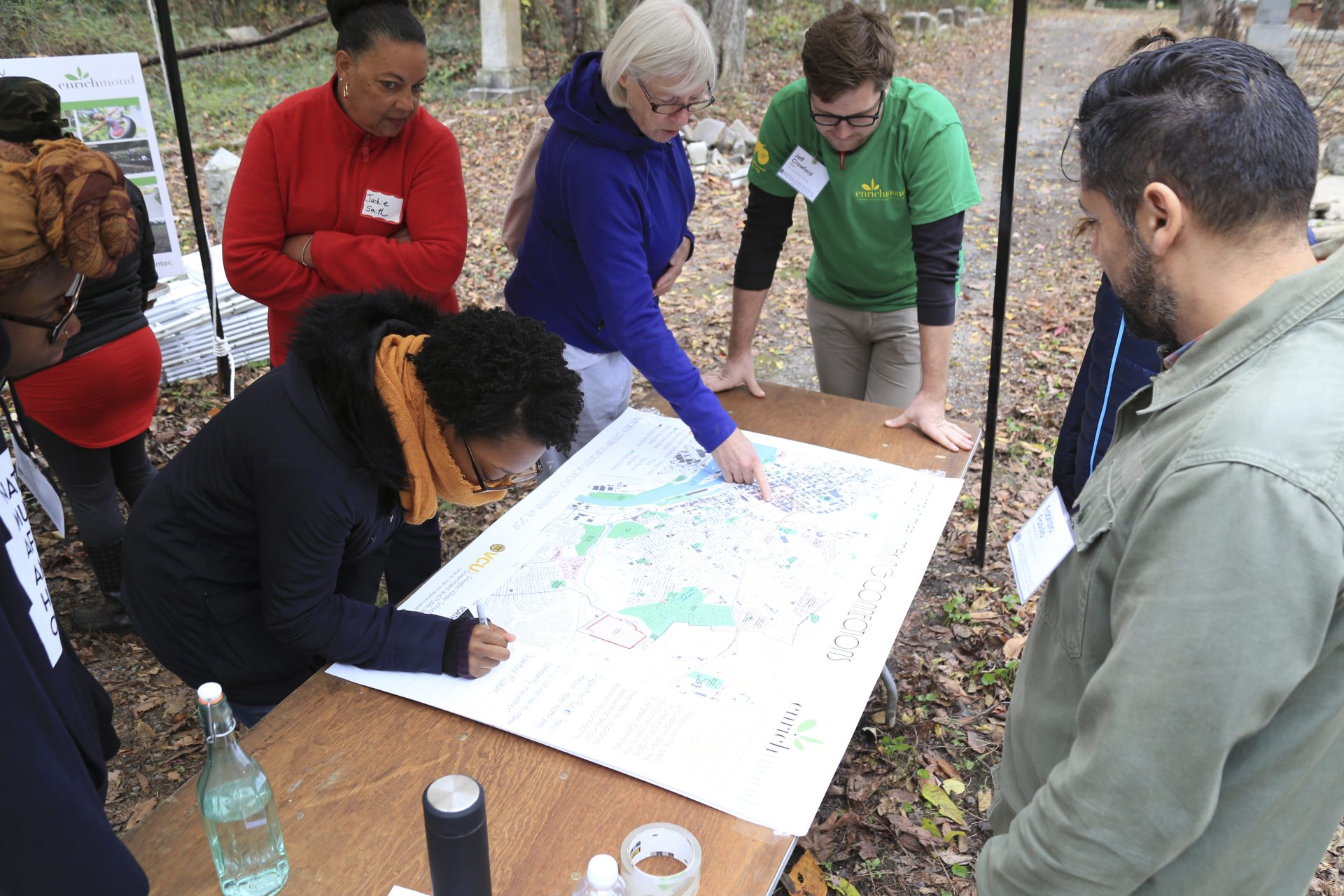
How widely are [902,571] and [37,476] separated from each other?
1746 mm

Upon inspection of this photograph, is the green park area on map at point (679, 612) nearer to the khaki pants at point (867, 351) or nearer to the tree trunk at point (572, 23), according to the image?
the khaki pants at point (867, 351)

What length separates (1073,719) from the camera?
1227mm

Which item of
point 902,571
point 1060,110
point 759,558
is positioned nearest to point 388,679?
point 759,558

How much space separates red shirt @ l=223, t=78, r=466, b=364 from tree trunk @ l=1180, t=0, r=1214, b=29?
22.4 ft

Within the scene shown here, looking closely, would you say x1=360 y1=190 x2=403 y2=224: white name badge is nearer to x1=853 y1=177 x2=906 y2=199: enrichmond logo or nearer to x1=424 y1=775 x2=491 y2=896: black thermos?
x1=853 y1=177 x2=906 y2=199: enrichmond logo

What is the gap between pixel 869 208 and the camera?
8.30ft

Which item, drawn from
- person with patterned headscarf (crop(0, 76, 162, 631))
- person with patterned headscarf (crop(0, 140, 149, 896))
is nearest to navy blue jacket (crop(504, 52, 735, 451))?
person with patterned headscarf (crop(0, 140, 149, 896))

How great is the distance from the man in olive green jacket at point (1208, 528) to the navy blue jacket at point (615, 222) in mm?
1146

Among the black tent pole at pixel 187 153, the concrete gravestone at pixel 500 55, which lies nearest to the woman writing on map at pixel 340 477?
the black tent pole at pixel 187 153

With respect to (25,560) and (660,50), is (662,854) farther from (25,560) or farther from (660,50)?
(660,50)

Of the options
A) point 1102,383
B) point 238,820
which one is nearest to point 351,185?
point 238,820

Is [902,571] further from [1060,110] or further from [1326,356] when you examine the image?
[1060,110]

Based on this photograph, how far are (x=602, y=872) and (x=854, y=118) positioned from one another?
6.40 ft

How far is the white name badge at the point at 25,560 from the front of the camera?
1045mm
